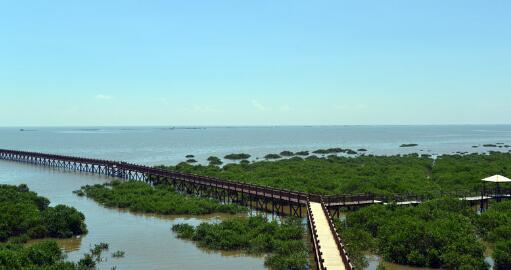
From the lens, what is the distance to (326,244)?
22828 millimetres

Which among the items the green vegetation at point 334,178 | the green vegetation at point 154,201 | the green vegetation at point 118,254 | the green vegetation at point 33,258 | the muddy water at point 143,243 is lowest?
the muddy water at point 143,243

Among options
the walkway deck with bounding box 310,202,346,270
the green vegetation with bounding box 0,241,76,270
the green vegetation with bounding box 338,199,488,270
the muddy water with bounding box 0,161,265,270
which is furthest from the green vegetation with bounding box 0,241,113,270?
the green vegetation with bounding box 338,199,488,270

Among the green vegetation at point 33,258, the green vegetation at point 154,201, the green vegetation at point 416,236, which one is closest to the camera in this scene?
the green vegetation at point 33,258

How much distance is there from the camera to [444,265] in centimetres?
2362

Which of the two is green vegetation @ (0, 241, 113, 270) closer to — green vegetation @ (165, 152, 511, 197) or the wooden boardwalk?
the wooden boardwalk

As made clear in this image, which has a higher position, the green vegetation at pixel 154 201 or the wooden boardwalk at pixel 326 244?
the wooden boardwalk at pixel 326 244

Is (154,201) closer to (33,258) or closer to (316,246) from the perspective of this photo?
(33,258)

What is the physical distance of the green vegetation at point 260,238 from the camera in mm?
24722

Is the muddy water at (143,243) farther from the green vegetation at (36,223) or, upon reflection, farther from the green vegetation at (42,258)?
the green vegetation at (36,223)

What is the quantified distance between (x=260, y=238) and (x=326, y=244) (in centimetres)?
635

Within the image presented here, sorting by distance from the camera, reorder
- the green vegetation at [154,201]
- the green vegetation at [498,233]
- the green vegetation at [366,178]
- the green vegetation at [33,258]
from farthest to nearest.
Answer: the green vegetation at [366,178] → the green vegetation at [154,201] → the green vegetation at [498,233] → the green vegetation at [33,258]

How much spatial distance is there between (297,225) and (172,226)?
30.1ft

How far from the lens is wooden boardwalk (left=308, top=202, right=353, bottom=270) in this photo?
1947 centimetres

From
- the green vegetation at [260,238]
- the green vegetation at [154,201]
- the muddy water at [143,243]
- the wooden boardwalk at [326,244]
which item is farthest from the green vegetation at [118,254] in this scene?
the green vegetation at [154,201]
